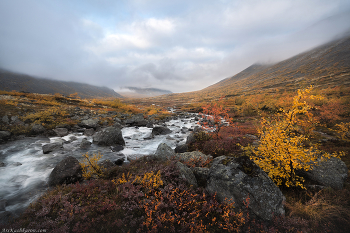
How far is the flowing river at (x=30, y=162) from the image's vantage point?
7352mm

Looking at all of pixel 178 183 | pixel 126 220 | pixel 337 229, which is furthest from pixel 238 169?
pixel 126 220

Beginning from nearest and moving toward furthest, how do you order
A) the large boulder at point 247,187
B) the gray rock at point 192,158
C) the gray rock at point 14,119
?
the large boulder at point 247,187, the gray rock at point 192,158, the gray rock at point 14,119

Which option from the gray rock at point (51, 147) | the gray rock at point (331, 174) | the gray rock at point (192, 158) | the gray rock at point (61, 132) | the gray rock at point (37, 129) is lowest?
the gray rock at point (331, 174)

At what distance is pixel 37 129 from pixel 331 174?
91.4 ft

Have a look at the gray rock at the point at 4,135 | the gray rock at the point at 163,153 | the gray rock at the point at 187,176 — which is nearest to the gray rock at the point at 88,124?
the gray rock at the point at 4,135

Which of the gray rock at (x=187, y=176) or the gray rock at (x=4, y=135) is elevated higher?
the gray rock at (x=4, y=135)

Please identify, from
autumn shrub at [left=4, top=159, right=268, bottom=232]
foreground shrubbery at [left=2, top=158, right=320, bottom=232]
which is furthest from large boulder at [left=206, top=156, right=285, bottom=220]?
autumn shrub at [left=4, top=159, right=268, bottom=232]

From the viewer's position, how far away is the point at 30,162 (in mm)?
11289

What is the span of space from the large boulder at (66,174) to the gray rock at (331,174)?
13368 mm

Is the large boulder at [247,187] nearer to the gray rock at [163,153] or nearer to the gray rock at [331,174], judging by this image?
the gray rock at [331,174]

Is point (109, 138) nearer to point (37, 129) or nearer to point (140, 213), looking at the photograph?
point (37, 129)

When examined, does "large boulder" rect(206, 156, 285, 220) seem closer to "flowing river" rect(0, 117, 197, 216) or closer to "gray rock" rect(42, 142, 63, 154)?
"flowing river" rect(0, 117, 197, 216)

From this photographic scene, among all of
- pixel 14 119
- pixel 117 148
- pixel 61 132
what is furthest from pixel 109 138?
pixel 14 119

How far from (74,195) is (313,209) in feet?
32.4
